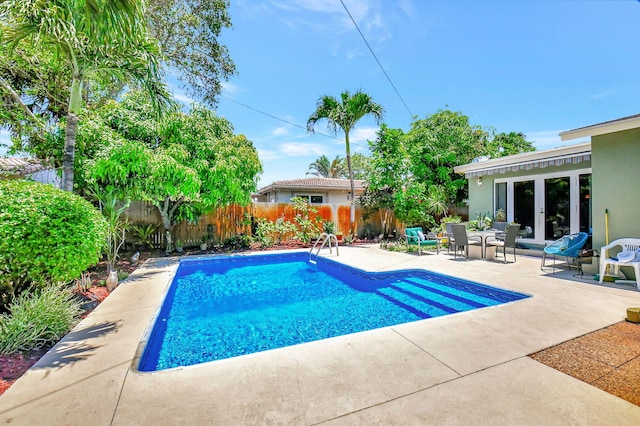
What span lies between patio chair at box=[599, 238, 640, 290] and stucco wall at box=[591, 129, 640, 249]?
40 cm

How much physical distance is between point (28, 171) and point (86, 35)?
6285 mm

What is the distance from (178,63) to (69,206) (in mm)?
12210

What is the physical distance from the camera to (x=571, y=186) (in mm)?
9703

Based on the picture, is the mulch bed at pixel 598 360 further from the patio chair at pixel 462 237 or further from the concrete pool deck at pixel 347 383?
the patio chair at pixel 462 237

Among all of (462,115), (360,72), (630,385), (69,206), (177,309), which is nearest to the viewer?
(630,385)

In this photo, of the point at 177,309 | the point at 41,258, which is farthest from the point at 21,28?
the point at 177,309

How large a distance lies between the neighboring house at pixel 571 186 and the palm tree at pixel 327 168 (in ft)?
87.2

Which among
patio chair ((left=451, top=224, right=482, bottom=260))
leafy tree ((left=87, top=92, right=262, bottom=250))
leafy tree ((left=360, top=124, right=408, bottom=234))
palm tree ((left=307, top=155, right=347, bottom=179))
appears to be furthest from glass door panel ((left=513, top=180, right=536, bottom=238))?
palm tree ((left=307, top=155, right=347, bottom=179))

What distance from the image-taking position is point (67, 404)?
2.38 m

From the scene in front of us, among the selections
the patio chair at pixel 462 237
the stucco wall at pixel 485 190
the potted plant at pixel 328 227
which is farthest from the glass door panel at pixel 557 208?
the potted plant at pixel 328 227

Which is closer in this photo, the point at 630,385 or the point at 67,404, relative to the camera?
the point at 67,404

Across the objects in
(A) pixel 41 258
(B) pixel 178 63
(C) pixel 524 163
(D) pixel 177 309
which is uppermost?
(B) pixel 178 63

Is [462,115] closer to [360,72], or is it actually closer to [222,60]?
[360,72]

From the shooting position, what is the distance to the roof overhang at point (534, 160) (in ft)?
29.4
